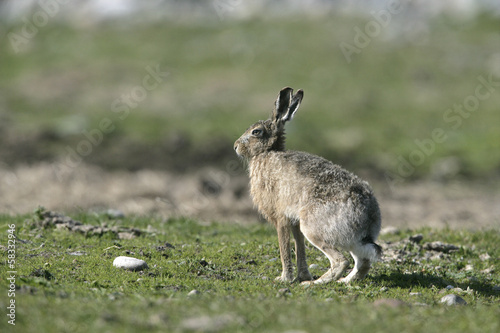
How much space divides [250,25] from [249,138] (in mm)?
38209

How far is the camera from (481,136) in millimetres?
30328

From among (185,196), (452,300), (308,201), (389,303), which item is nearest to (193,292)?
(308,201)

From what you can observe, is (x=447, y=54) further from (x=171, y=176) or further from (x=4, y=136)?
(x=4, y=136)

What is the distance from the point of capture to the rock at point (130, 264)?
9.95m

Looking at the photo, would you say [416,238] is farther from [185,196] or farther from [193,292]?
[185,196]

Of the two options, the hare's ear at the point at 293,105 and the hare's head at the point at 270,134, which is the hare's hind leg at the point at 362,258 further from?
the hare's ear at the point at 293,105

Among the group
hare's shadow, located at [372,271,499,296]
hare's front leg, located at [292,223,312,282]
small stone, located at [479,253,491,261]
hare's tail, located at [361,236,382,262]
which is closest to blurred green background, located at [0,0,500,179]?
small stone, located at [479,253,491,261]

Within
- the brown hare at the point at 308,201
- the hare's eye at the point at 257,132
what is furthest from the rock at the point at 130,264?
the hare's eye at the point at 257,132

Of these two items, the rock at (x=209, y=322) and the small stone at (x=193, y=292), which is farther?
the small stone at (x=193, y=292)

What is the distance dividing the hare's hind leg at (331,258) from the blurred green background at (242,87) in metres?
15.3

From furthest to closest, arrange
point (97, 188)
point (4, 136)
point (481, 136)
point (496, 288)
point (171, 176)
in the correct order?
point (481, 136) < point (4, 136) < point (171, 176) < point (97, 188) < point (496, 288)

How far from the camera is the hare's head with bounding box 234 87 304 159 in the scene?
10961mm

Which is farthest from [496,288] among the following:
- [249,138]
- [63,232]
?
[63,232]

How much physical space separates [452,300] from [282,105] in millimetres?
4583
